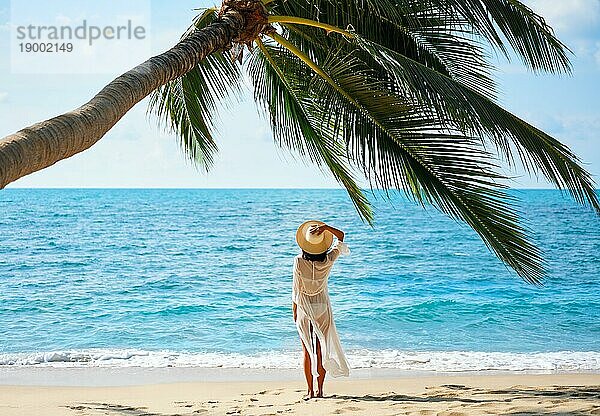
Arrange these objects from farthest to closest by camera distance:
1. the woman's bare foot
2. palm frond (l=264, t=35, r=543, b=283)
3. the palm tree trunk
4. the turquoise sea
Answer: the turquoise sea < the woman's bare foot < palm frond (l=264, t=35, r=543, b=283) < the palm tree trunk

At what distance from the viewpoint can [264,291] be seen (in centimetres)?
1762

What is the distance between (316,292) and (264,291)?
11.5m

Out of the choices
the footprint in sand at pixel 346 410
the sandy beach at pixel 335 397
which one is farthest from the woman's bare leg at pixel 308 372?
the footprint in sand at pixel 346 410

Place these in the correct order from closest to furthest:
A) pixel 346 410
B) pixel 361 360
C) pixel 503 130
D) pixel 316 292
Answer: pixel 503 130
pixel 346 410
pixel 316 292
pixel 361 360

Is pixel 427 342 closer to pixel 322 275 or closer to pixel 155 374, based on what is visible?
pixel 155 374

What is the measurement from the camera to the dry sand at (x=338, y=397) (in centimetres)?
605

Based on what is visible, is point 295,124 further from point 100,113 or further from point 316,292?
point 100,113

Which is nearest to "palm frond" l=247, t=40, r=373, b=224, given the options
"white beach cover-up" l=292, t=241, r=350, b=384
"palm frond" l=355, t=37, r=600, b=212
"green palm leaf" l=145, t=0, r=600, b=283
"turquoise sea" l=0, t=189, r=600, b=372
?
"green palm leaf" l=145, t=0, r=600, b=283

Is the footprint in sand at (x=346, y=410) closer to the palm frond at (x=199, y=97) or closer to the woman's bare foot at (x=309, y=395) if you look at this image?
the woman's bare foot at (x=309, y=395)

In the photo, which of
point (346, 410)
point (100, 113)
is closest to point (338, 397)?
point (346, 410)

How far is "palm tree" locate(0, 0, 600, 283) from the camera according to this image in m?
4.46

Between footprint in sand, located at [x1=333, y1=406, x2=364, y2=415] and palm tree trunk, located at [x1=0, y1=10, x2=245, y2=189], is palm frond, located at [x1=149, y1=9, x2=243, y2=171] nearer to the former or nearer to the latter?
palm tree trunk, located at [x1=0, y1=10, x2=245, y2=189]

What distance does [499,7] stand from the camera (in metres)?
5.70

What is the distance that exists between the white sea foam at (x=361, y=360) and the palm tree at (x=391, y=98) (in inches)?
108
